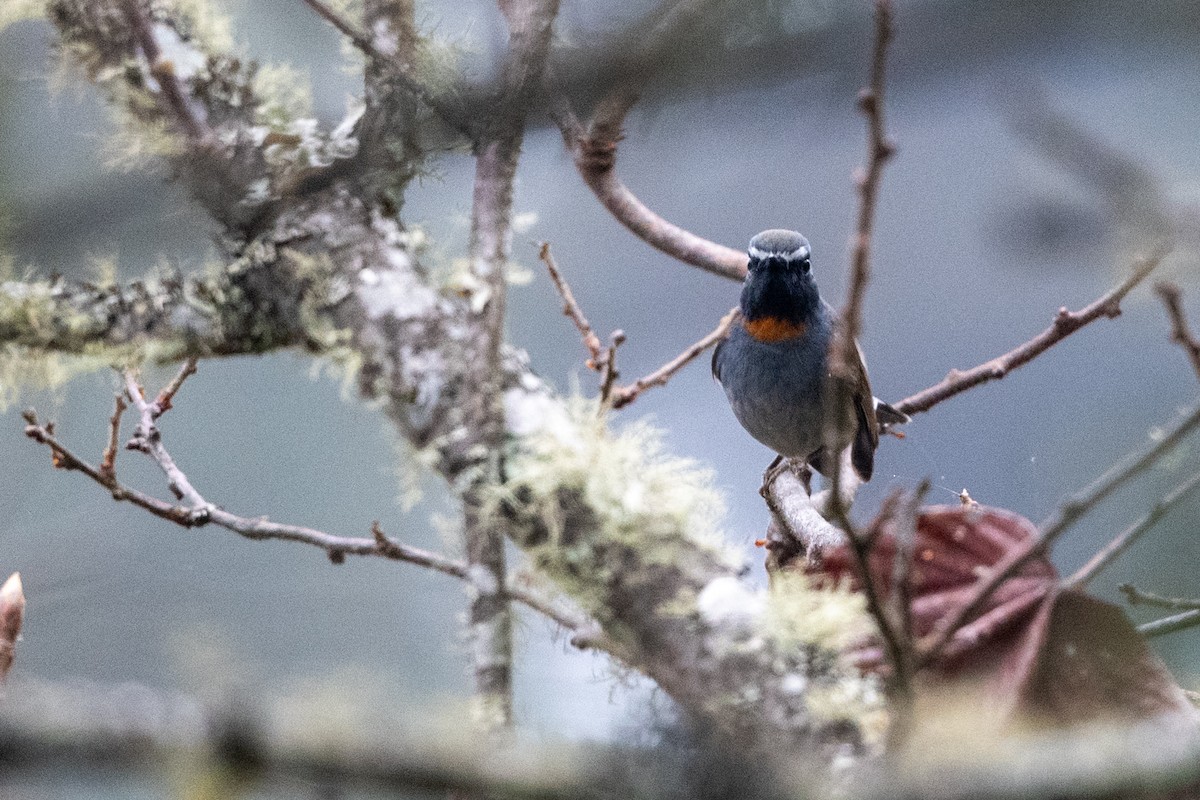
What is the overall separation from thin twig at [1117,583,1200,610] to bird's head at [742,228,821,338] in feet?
1.80

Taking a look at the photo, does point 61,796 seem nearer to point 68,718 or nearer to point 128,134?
point 68,718

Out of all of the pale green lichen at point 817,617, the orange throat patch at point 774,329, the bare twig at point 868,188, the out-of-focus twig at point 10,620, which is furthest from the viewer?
the orange throat patch at point 774,329

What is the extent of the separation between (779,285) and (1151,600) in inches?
24.5

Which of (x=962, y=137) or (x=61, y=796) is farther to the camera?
(x=962, y=137)

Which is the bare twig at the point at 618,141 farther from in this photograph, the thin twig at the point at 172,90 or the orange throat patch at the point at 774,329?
the thin twig at the point at 172,90

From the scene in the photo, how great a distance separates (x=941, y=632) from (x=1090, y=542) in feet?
2.26

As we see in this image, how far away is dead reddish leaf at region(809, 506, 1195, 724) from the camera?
1.53 feet

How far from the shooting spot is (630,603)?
0.57 m

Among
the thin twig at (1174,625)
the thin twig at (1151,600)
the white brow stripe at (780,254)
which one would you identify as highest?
the white brow stripe at (780,254)

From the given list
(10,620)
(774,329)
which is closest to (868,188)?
(10,620)

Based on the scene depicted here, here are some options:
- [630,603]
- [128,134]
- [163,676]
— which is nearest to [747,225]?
[128,134]

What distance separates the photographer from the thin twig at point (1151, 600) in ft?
2.39

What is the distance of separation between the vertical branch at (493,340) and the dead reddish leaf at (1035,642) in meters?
0.22

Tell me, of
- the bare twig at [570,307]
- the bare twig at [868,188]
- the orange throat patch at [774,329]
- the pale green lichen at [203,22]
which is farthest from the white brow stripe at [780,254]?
the bare twig at [868,188]
